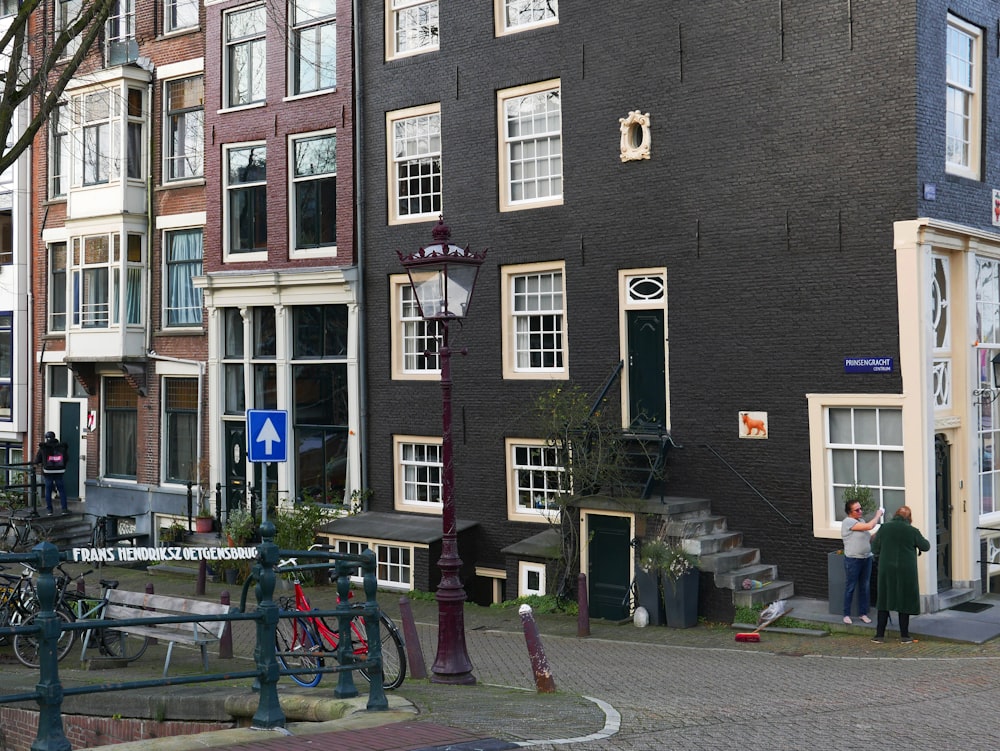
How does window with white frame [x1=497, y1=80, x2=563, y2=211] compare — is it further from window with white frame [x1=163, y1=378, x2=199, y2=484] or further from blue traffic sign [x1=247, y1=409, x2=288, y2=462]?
window with white frame [x1=163, y1=378, x2=199, y2=484]

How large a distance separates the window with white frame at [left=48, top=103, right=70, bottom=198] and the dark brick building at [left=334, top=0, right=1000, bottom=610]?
10985 mm

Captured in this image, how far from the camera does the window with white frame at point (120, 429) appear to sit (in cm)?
2748

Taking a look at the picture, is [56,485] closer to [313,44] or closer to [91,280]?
[91,280]

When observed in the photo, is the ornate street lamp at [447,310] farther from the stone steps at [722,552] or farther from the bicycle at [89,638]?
the stone steps at [722,552]

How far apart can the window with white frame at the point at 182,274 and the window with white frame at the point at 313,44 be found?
14.8 feet

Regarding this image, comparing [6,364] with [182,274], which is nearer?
[182,274]

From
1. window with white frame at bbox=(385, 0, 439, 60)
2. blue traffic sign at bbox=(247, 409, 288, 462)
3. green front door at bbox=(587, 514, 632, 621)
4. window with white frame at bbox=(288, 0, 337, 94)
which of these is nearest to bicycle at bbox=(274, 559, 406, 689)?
blue traffic sign at bbox=(247, 409, 288, 462)

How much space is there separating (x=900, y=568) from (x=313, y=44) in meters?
15.0

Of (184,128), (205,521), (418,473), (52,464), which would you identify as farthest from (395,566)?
(184,128)

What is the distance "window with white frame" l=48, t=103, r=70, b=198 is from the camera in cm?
2853

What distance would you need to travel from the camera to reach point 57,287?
95.8 feet

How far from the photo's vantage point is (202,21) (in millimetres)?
25750

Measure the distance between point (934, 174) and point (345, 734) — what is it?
38.2 feet

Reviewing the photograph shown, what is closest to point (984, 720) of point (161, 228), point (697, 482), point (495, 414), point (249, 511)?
point (697, 482)
